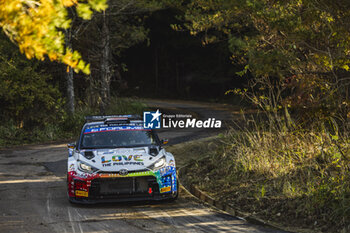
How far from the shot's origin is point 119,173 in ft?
32.1

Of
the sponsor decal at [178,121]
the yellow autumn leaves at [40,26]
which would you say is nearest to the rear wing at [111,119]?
the yellow autumn leaves at [40,26]

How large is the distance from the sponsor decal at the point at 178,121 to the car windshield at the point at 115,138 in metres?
12.4

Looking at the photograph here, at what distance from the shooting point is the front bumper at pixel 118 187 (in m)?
9.79

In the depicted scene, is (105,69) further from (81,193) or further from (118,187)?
(118,187)

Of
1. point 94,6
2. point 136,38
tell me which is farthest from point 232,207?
point 136,38

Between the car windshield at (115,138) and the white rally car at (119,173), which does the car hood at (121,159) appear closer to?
the white rally car at (119,173)

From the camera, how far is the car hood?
32.6 feet

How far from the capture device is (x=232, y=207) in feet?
31.8

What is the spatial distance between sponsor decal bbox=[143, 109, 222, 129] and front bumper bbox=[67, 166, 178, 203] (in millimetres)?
13949

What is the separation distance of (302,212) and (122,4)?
1874 cm

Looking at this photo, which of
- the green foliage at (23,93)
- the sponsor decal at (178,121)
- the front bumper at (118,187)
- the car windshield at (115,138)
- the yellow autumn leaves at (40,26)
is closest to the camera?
the yellow autumn leaves at (40,26)

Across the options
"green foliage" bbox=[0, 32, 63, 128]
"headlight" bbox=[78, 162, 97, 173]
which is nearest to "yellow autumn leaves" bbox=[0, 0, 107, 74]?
"headlight" bbox=[78, 162, 97, 173]

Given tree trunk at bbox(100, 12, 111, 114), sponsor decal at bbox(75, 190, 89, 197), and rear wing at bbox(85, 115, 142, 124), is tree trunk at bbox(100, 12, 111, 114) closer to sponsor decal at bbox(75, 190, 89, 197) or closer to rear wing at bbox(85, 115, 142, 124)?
rear wing at bbox(85, 115, 142, 124)

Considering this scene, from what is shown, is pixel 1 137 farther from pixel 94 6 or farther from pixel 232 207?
pixel 94 6
